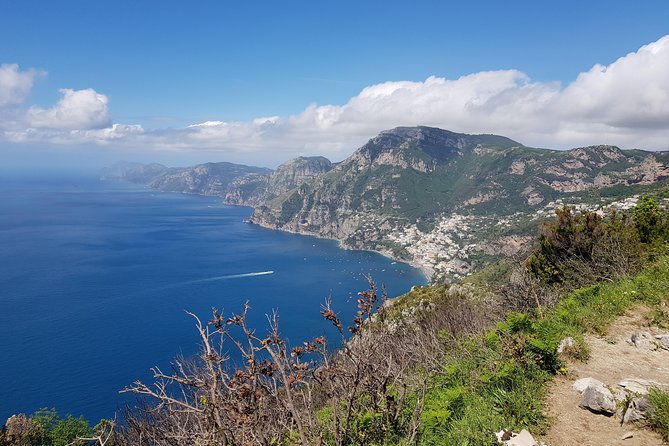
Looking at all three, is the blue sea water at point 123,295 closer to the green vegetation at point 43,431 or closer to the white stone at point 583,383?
the green vegetation at point 43,431

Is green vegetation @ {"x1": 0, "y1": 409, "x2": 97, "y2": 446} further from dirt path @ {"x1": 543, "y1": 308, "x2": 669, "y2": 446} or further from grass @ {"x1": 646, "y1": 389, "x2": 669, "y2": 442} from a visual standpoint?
grass @ {"x1": 646, "y1": 389, "x2": 669, "y2": 442}

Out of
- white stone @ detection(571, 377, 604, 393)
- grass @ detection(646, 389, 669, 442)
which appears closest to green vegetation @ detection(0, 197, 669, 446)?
grass @ detection(646, 389, 669, 442)

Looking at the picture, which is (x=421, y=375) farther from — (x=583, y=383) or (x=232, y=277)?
(x=232, y=277)

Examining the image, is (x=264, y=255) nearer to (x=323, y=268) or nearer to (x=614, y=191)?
(x=323, y=268)

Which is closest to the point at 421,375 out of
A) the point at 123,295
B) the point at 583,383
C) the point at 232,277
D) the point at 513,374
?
the point at 513,374

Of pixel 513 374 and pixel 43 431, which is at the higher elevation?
pixel 513 374

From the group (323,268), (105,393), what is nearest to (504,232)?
(323,268)
